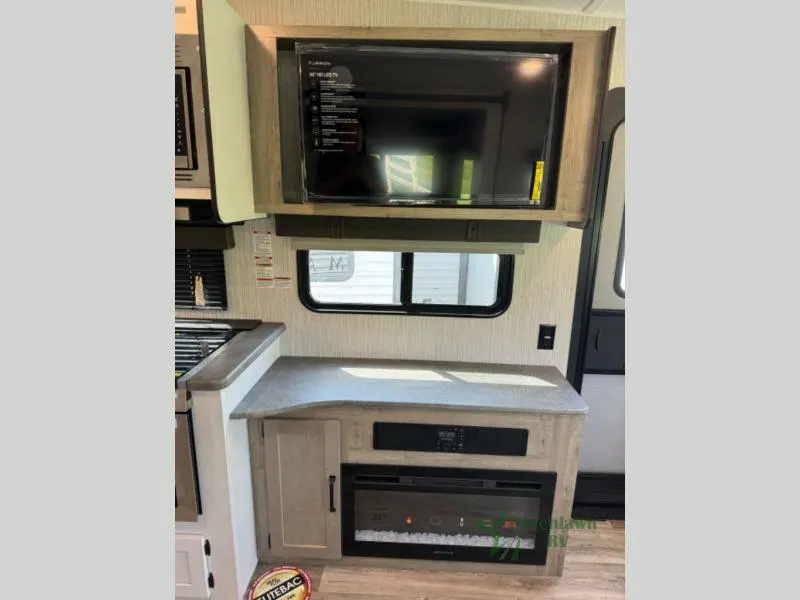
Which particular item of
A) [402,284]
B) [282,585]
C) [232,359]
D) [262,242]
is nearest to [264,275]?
[262,242]

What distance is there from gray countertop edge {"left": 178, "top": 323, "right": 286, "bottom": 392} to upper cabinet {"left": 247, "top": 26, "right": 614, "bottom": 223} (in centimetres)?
57

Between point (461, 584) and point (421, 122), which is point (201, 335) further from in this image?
point (461, 584)

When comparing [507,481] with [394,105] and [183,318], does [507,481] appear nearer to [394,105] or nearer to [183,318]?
[394,105]

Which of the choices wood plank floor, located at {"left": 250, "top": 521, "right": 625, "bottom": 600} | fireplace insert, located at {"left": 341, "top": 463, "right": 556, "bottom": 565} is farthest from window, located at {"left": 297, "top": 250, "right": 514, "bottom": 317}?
wood plank floor, located at {"left": 250, "top": 521, "right": 625, "bottom": 600}

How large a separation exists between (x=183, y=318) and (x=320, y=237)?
820 mm

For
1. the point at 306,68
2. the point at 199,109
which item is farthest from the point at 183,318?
the point at 306,68

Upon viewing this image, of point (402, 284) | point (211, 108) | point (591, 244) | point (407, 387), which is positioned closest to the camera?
point (211, 108)

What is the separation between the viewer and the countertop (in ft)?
5.18

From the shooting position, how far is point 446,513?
Answer: 1.76 metres

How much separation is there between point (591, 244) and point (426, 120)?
95 centimetres

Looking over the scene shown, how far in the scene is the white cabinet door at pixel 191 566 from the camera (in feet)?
4.92

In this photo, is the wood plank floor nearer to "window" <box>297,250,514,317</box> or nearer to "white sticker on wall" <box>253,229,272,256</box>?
"window" <box>297,250,514,317</box>

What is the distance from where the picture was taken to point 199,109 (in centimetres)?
141

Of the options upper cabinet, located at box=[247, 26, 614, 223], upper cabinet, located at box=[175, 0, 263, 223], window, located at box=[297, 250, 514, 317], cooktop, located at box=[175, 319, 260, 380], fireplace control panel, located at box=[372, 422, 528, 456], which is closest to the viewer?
upper cabinet, located at box=[175, 0, 263, 223]
